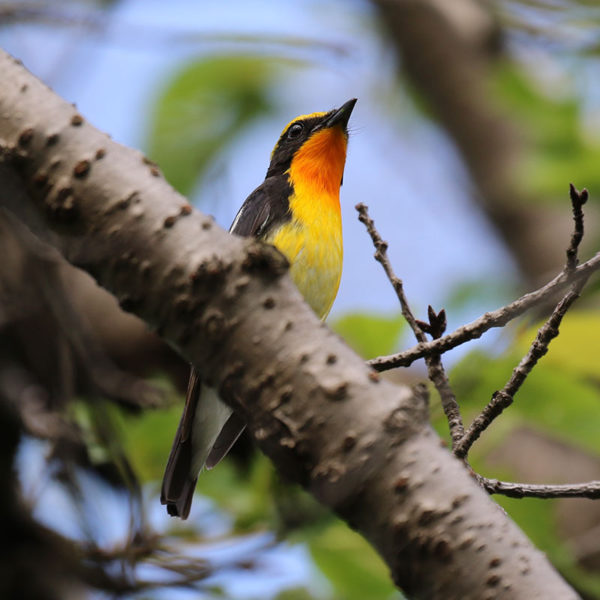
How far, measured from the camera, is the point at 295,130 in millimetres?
5719

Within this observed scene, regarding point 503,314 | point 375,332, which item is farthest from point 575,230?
point 375,332

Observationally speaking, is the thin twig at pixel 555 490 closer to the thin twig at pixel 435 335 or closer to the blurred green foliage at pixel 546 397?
the thin twig at pixel 435 335

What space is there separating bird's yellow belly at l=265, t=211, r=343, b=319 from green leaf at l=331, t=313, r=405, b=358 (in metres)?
0.18

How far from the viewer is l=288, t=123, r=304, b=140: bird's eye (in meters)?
5.68

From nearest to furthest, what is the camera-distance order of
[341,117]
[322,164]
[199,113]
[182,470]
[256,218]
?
[182,470], [256,218], [322,164], [341,117], [199,113]

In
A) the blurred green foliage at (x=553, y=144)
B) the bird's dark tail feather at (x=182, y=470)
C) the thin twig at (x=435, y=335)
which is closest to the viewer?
the thin twig at (x=435, y=335)

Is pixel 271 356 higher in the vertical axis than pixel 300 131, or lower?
lower

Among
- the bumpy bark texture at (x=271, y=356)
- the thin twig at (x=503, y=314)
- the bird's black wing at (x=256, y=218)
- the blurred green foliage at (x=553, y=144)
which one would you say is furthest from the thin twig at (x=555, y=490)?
the blurred green foliage at (x=553, y=144)

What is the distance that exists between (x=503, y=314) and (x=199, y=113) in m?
6.01

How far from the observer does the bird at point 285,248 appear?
151 inches

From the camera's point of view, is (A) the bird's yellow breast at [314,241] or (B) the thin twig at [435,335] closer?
(B) the thin twig at [435,335]

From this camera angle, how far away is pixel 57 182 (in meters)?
1.96

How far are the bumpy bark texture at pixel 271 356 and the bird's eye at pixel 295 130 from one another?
145 inches

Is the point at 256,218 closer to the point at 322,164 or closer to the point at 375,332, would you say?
the point at 375,332
